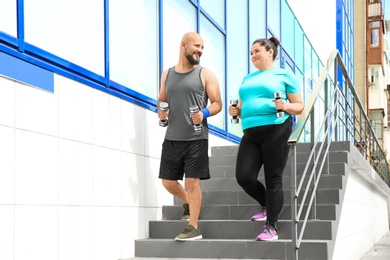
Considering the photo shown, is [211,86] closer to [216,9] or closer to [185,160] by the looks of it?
A: [185,160]

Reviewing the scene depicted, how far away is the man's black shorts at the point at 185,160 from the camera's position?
5.53 metres

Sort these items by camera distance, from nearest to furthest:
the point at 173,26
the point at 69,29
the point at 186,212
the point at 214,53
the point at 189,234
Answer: the point at 69,29, the point at 189,234, the point at 186,212, the point at 173,26, the point at 214,53

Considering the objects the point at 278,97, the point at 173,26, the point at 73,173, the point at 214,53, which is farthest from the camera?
the point at 214,53

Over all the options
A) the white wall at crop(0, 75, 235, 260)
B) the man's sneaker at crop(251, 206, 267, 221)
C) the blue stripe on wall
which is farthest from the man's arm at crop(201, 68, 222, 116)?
the blue stripe on wall

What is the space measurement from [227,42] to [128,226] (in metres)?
4.79

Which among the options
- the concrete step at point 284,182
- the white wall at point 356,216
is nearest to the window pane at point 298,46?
the white wall at point 356,216

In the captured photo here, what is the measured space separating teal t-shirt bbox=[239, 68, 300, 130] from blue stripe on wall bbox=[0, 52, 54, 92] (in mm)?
1710

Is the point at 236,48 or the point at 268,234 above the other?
the point at 236,48

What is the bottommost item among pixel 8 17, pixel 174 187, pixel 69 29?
pixel 174 187

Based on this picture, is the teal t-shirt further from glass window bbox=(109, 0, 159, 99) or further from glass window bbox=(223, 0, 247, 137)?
glass window bbox=(223, 0, 247, 137)

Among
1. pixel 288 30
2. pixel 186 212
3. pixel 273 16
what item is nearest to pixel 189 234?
pixel 186 212

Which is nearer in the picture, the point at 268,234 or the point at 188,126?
the point at 268,234

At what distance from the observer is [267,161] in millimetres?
5316

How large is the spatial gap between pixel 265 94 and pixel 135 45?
1622mm
